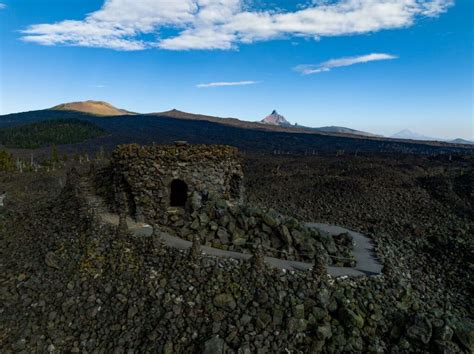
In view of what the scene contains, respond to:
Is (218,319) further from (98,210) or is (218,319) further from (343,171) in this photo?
(343,171)

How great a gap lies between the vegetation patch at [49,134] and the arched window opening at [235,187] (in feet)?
270

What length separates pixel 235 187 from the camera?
20.8m

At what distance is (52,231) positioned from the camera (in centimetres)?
1611

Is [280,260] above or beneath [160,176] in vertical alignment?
beneath

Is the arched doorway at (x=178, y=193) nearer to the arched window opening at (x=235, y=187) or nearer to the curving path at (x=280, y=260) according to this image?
the arched window opening at (x=235, y=187)

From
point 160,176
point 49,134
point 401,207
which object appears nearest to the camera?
point 160,176

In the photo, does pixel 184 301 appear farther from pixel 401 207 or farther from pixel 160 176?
pixel 401 207

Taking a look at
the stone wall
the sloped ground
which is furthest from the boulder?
the sloped ground

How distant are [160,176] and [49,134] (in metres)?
98.5

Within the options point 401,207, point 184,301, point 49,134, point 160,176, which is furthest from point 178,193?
point 49,134

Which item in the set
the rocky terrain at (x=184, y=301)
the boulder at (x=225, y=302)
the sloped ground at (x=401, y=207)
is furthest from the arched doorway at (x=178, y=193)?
the sloped ground at (x=401, y=207)

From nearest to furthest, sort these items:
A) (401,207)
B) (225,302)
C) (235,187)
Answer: (225,302) → (235,187) → (401,207)

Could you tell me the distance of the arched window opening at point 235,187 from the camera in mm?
20625

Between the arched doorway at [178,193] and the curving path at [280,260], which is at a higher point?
the arched doorway at [178,193]
